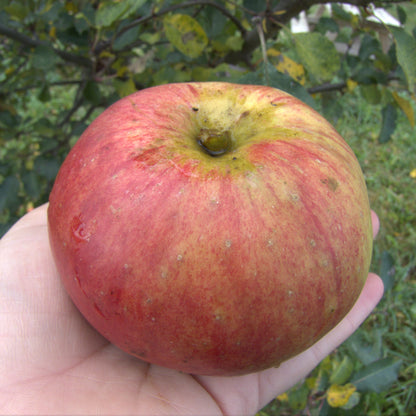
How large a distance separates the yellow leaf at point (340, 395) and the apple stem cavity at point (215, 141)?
984mm

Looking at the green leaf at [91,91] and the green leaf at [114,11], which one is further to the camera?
the green leaf at [91,91]

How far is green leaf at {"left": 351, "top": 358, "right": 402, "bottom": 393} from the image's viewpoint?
5.00 feet

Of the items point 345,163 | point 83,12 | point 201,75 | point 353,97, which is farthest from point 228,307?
point 353,97

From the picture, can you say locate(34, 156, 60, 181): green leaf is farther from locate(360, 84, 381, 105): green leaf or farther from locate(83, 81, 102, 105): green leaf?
locate(360, 84, 381, 105): green leaf

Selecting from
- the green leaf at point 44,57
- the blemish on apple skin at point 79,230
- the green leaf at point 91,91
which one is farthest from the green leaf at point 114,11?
the blemish on apple skin at point 79,230

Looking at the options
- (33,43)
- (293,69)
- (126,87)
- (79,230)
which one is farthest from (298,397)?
(33,43)

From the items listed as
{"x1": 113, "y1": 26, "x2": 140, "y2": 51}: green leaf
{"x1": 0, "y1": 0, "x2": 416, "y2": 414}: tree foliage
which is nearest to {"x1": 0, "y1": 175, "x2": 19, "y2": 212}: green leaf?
{"x1": 0, "y1": 0, "x2": 416, "y2": 414}: tree foliage

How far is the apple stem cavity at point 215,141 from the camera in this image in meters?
1.09

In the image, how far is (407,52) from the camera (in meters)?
1.22

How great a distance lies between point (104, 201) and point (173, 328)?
0.32 metres

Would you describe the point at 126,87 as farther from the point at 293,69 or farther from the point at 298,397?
the point at 298,397

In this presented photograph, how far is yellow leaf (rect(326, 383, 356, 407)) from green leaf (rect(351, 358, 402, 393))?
0.45 ft

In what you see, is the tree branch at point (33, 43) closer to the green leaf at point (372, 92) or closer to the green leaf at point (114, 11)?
the green leaf at point (114, 11)

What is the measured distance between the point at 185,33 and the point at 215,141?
0.61 meters
